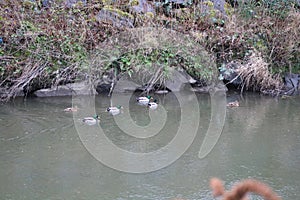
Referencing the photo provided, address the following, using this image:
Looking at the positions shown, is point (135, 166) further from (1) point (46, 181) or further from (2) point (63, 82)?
(2) point (63, 82)

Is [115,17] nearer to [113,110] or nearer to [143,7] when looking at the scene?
[143,7]

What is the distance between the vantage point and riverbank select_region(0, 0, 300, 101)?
938cm

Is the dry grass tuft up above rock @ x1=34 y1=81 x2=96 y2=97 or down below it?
above

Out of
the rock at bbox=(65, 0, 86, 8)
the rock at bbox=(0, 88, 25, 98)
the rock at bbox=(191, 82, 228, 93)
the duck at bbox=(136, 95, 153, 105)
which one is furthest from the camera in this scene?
the rock at bbox=(65, 0, 86, 8)

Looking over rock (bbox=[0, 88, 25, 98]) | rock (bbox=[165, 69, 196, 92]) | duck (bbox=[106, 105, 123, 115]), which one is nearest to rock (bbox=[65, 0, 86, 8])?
rock (bbox=[0, 88, 25, 98])

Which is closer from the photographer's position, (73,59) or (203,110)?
(203,110)

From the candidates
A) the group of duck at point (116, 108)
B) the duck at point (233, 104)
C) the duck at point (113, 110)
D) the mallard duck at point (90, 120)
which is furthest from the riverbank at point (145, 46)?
the mallard duck at point (90, 120)

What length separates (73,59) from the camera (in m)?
9.48

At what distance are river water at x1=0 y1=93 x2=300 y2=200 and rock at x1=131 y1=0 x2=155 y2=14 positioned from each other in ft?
9.30

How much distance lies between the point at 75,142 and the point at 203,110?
2675mm

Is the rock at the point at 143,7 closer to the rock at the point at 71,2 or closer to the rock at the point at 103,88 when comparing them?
the rock at the point at 71,2

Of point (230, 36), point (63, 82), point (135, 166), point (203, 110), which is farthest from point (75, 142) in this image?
point (230, 36)

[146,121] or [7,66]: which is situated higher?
[7,66]

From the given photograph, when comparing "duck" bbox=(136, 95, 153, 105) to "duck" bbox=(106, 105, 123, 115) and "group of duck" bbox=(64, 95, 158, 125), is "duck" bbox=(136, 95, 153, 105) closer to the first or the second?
"group of duck" bbox=(64, 95, 158, 125)
